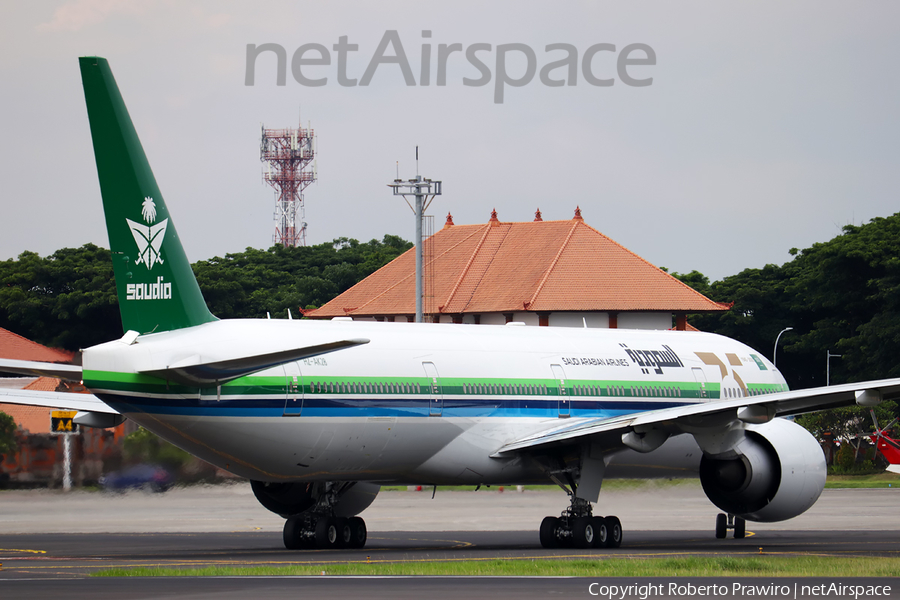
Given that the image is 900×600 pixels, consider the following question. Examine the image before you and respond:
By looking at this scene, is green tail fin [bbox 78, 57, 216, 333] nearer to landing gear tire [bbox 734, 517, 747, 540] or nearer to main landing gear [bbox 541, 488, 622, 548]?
main landing gear [bbox 541, 488, 622, 548]

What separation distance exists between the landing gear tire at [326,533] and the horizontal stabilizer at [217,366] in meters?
5.78

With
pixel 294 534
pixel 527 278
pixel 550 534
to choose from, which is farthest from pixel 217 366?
pixel 527 278

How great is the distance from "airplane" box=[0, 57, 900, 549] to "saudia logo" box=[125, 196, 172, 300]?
0.08ft

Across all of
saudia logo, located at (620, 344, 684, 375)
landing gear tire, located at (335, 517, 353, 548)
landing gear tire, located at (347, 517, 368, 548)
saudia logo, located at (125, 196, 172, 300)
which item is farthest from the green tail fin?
saudia logo, located at (620, 344, 684, 375)

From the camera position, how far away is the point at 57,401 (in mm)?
24750

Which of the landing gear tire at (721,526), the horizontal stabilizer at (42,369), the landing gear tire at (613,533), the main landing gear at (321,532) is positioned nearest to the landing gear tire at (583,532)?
the landing gear tire at (613,533)

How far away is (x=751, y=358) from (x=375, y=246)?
75.7m

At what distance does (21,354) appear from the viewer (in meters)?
37.9

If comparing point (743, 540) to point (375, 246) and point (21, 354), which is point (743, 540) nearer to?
point (21, 354)

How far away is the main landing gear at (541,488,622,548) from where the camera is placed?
2419 cm

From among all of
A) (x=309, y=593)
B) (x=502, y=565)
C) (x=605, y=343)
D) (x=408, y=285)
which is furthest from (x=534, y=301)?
(x=309, y=593)

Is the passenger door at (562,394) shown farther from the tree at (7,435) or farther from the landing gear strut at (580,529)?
the tree at (7,435)

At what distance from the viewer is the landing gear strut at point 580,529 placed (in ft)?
79.5

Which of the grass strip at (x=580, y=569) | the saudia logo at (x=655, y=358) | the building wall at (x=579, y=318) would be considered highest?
the building wall at (x=579, y=318)
